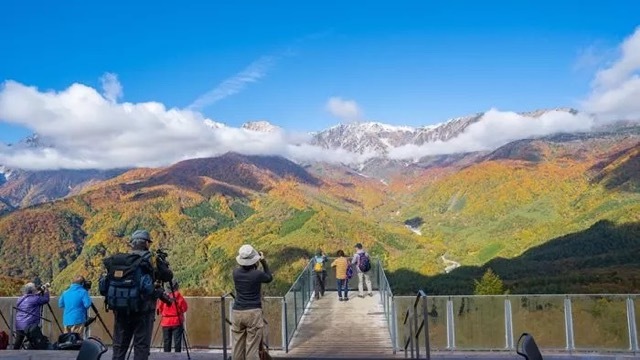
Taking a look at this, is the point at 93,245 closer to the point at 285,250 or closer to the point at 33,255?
the point at 33,255

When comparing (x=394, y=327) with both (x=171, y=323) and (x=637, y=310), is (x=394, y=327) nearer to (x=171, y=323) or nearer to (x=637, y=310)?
(x=171, y=323)

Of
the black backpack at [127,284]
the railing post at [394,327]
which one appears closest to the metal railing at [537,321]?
the railing post at [394,327]

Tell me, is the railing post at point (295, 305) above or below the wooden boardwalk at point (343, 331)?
above

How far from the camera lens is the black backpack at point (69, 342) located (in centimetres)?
879

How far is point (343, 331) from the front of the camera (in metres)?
13.0

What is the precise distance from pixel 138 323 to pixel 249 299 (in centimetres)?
135

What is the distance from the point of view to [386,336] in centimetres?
1259

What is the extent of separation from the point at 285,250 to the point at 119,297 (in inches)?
4526

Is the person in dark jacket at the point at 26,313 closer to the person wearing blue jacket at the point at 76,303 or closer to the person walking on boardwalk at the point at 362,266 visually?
the person wearing blue jacket at the point at 76,303

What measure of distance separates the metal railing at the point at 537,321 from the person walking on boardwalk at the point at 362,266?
9.75 feet

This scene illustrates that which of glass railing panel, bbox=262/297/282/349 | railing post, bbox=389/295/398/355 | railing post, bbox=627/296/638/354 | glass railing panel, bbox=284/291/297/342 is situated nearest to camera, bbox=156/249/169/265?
glass railing panel, bbox=262/297/282/349

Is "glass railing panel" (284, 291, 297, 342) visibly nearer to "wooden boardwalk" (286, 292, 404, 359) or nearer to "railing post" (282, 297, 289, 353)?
"railing post" (282, 297, 289, 353)

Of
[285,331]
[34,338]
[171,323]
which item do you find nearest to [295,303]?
[285,331]

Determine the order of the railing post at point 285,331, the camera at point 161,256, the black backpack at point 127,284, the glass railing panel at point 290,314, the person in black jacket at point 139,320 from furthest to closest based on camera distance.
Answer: the glass railing panel at point 290,314 → the railing post at point 285,331 → the camera at point 161,256 → the person in black jacket at point 139,320 → the black backpack at point 127,284
